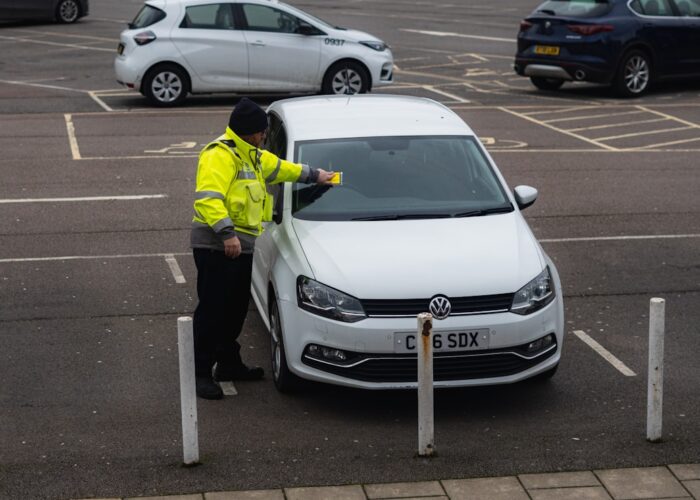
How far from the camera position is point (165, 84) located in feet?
66.7

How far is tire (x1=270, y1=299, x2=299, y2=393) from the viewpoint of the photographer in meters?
7.89

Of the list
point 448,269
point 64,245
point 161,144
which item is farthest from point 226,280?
point 161,144

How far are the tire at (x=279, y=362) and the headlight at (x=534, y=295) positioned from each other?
4.67 ft

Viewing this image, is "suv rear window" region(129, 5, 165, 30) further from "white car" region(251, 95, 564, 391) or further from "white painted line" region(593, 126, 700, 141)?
"white car" region(251, 95, 564, 391)

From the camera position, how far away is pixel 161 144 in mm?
17031

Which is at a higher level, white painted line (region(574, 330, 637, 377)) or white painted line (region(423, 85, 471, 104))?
white painted line (region(574, 330, 637, 377))

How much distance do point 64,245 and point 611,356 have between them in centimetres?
536

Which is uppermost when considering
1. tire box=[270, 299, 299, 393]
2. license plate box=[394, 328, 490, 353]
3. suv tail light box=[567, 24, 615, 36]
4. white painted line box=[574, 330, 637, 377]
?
suv tail light box=[567, 24, 615, 36]

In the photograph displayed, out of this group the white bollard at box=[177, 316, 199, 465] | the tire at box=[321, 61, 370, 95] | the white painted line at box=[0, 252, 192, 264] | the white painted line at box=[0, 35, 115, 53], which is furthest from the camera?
the white painted line at box=[0, 35, 115, 53]

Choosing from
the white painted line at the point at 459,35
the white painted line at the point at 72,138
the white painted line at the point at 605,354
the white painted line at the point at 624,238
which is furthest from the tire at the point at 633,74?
the white painted line at the point at 605,354

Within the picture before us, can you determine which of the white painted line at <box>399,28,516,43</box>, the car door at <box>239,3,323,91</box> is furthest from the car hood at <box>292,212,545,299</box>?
the white painted line at <box>399,28,516,43</box>

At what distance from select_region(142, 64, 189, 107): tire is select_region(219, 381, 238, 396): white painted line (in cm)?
1269

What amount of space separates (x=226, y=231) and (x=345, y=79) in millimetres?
13460

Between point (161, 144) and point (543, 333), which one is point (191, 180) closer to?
point (161, 144)
